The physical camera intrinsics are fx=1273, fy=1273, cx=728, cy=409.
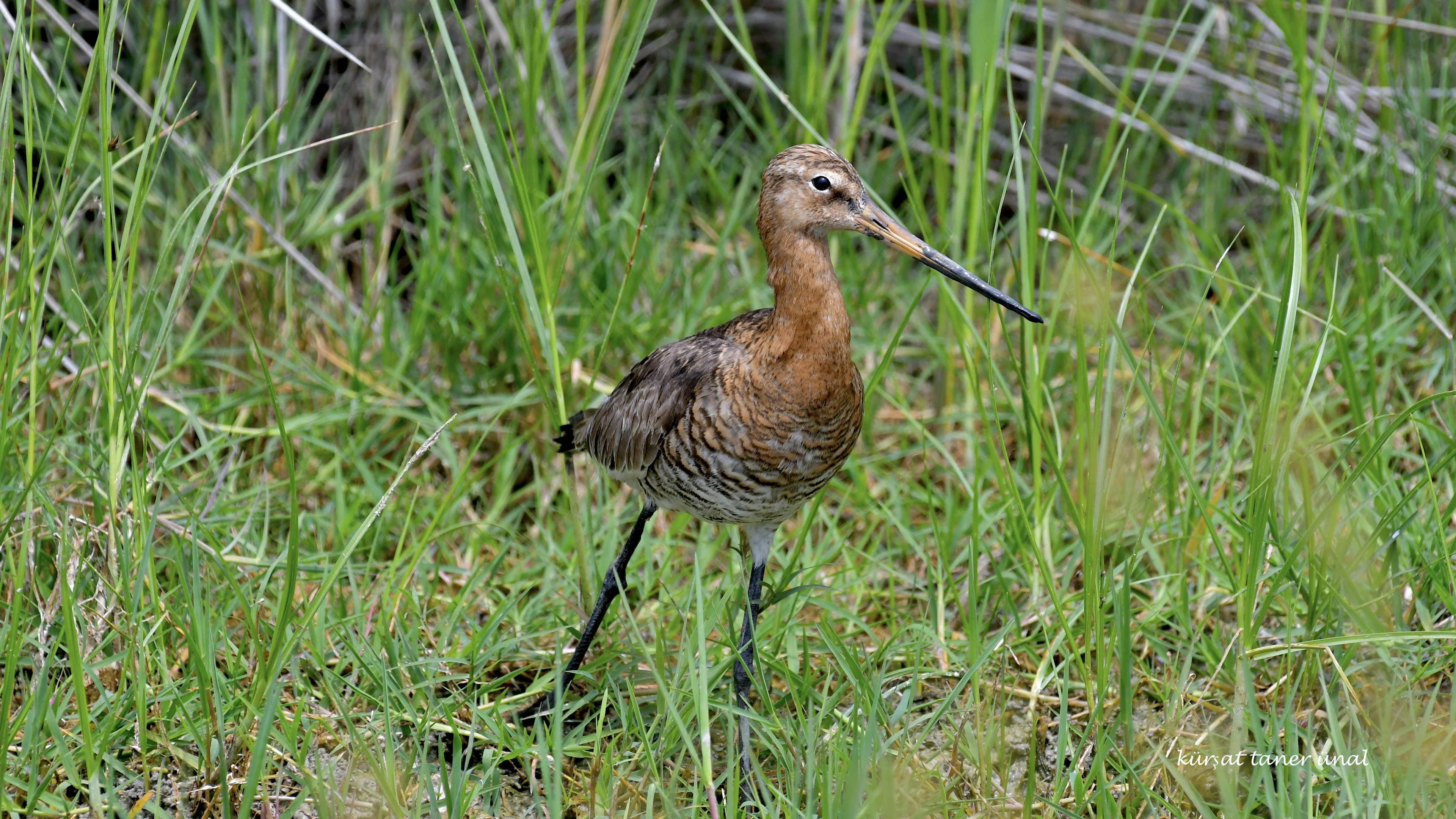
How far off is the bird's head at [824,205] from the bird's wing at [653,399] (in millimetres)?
286

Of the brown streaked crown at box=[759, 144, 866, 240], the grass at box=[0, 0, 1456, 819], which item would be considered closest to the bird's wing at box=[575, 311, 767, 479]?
the grass at box=[0, 0, 1456, 819]

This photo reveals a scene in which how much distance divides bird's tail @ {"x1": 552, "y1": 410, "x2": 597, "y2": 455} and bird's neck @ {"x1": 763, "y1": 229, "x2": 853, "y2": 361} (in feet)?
2.50

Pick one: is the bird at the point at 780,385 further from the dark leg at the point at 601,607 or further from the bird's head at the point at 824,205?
the dark leg at the point at 601,607

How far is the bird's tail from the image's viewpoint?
3.49 m

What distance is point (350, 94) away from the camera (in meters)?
5.06

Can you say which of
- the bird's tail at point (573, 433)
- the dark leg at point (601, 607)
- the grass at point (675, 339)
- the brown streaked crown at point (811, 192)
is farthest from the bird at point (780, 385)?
the bird's tail at point (573, 433)

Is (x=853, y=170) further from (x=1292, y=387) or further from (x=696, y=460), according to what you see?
(x=1292, y=387)

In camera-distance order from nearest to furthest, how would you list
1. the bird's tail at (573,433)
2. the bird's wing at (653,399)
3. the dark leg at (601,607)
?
the bird's wing at (653,399) → the dark leg at (601,607) → the bird's tail at (573,433)

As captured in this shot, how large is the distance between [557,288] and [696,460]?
0.83m

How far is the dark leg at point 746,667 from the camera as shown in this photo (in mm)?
2910

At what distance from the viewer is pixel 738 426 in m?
2.92

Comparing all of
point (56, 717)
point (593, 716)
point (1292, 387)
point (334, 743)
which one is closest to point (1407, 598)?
point (1292, 387)

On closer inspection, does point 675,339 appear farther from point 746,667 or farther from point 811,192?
point 746,667

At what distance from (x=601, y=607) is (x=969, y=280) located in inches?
49.5
